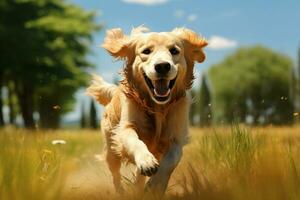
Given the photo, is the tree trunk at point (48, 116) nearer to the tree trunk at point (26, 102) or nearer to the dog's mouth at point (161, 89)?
the dog's mouth at point (161, 89)

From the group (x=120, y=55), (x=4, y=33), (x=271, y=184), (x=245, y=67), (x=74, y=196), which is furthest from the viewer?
(x=245, y=67)

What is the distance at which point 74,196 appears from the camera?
4633 millimetres

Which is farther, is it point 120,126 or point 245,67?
point 245,67

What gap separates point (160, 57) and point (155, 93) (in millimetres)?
381

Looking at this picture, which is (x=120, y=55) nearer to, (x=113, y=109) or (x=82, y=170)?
(x=113, y=109)

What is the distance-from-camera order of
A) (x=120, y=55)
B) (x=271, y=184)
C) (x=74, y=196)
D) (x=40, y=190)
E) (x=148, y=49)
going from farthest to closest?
(x=120, y=55) < (x=148, y=49) < (x=74, y=196) < (x=271, y=184) < (x=40, y=190)

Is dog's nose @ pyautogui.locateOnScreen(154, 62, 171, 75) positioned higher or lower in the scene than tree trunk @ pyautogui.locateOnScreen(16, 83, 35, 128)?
higher

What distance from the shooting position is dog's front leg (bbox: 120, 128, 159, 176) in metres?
4.84

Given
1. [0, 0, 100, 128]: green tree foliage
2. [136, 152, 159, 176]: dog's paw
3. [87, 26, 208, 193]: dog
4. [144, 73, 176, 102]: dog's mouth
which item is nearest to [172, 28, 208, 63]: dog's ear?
[87, 26, 208, 193]: dog

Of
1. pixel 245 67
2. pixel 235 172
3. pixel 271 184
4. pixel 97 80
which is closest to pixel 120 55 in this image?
pixel 97 80

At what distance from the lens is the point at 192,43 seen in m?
6.57

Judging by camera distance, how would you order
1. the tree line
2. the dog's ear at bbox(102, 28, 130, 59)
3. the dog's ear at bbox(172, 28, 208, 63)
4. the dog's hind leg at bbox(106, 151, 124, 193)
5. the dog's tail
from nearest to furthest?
1. the dog's ear at bbox(172, 28, 208, 63)
2. the dog's ear at bbox(102, 28, 130, 59)
3. the dog's hind leg at bbox(106, 151, 124, 193)
4. the dog's tail
5. the tree line

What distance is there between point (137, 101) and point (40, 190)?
2.62m

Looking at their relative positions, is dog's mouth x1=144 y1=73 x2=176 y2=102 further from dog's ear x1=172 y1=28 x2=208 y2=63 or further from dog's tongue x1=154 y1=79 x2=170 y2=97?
dog's ear x1=172 y1=28 x2=208 y2=63
